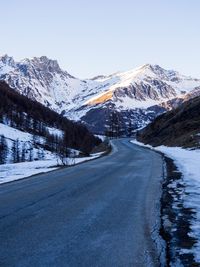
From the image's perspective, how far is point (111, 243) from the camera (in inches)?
317

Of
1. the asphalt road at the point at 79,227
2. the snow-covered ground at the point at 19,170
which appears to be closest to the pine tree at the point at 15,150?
the snow-covered ground at the point at 19,170

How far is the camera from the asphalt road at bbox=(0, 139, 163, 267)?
708 cm

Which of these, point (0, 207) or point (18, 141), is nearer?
point (0, 207)

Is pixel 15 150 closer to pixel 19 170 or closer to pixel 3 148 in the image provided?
pixel 3 148

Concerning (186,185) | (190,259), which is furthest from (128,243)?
(186,185)

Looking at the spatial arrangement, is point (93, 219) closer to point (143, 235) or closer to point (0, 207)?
point (143, 235)

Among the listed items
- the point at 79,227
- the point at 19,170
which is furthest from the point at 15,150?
the point at 79,227

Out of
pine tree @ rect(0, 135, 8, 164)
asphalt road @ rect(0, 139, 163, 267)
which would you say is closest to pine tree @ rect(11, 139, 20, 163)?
pine tree @ rect(0, 135, 8, 164)

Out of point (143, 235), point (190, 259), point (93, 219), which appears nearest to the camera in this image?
point (190, 259)

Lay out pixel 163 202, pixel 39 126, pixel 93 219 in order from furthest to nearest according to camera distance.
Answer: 1. pixel 39 126
2. pixel 163 202
3. pixel 93 219

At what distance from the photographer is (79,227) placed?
9312 millimetres

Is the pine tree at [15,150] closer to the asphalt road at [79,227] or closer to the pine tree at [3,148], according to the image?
the pine tree at [3,148]

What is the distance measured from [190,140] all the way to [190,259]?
168 feet

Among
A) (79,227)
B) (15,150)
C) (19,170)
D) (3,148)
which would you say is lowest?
(79,227)
